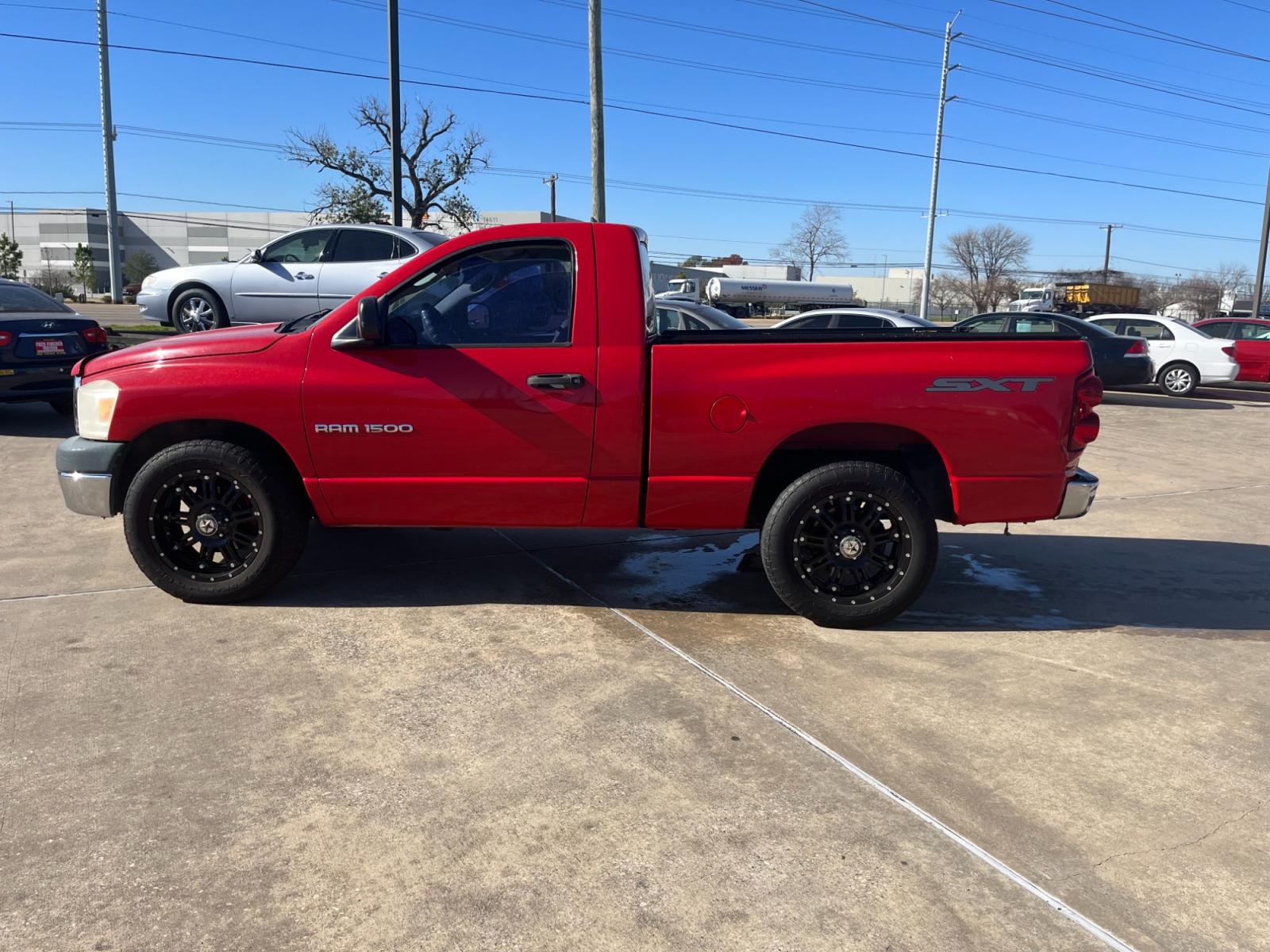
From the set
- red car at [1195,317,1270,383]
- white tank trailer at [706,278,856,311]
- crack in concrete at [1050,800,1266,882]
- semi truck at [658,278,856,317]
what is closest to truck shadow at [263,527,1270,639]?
crack in concrete at [1050,800,1266,882]

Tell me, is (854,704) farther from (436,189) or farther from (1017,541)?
(436,189)

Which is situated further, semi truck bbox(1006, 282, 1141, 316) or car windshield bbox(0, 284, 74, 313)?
semi truck bbox(1006, 282, 1141, 316)

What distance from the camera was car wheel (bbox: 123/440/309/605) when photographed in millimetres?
4555

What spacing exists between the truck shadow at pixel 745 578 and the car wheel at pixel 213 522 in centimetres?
27

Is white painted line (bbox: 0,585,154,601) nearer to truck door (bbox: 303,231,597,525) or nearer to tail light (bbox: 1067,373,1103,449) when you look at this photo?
truck door (bbox: 303,231,597,525)

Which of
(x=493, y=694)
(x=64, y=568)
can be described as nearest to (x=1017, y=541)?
(x=493, y=694)

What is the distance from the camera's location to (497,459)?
4.50 m

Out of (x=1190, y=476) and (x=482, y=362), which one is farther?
(x=1190, y=476)

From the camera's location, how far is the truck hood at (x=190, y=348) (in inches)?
180

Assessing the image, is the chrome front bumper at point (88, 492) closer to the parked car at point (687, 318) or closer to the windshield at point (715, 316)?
the parked car at point (687, 318)

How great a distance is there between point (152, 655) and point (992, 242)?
110939 millimetres

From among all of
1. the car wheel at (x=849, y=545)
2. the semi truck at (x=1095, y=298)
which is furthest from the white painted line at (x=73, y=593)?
the semi truck at (x=1095, y=298)

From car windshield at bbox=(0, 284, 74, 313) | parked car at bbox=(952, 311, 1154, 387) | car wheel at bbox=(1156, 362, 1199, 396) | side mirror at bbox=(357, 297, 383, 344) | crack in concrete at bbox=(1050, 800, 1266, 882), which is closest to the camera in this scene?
crack in concrete at bbox=(1050, 800, 1266, 882)

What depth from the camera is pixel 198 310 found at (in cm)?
1254
